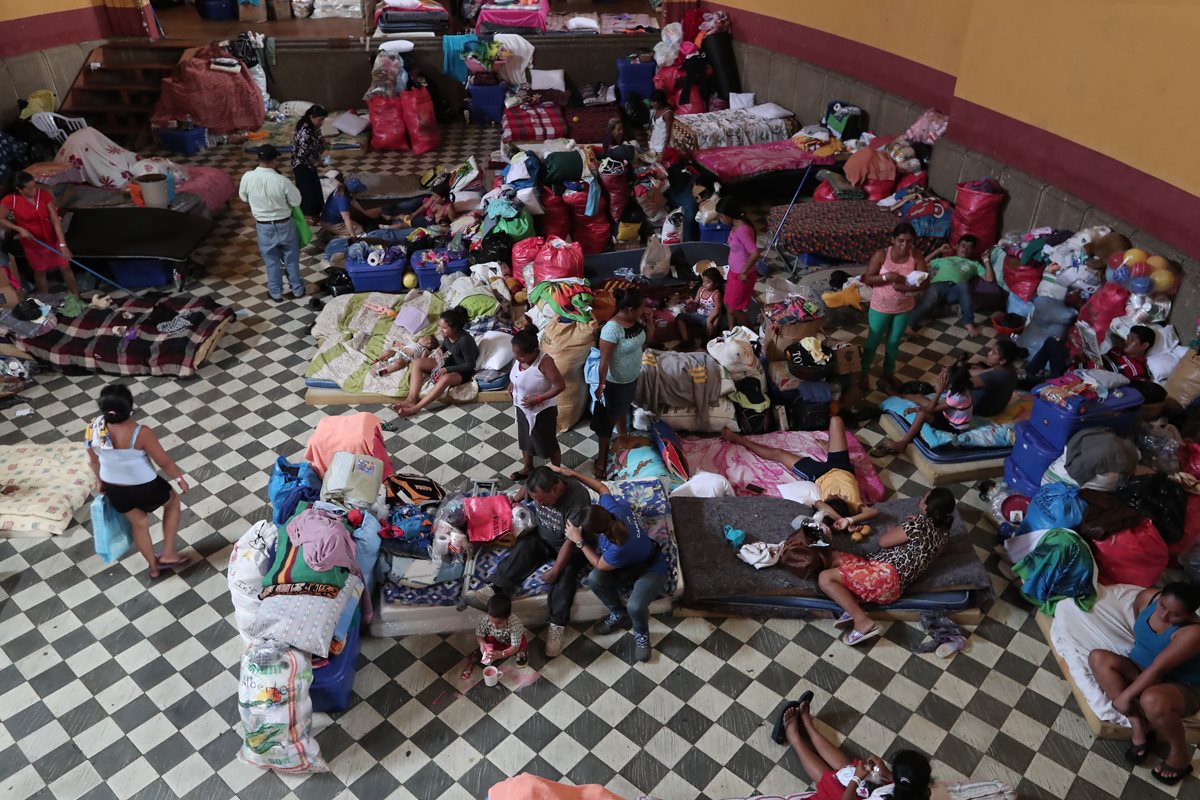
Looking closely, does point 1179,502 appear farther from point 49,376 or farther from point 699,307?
point 49,376

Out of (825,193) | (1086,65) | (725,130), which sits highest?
(1086,65)

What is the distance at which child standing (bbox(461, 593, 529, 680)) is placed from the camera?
4449mm

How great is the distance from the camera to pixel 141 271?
844cm

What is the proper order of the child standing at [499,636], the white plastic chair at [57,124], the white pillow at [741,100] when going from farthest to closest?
the white pillow at [741,100] < the white plastic chair at [57,124] < the child standing at [499,636]

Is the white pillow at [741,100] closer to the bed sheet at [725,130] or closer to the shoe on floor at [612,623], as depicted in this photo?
the bed sheet at [725,130]

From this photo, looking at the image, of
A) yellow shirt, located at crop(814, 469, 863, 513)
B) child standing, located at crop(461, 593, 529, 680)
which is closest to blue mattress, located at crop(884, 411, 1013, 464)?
yellow shirt, located at crop(814, 469, 863, 513)

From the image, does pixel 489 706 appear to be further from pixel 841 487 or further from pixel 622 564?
pixel 841 487

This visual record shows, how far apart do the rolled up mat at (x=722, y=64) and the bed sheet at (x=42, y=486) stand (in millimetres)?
9995

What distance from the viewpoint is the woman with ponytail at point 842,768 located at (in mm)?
3334

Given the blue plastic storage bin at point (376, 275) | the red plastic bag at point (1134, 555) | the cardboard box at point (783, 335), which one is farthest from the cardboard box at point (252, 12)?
the red plastic bag at point (1134, 555)

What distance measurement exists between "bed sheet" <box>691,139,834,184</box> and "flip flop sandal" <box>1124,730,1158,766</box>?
731 centimetres

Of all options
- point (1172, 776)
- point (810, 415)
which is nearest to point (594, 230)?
point (810, 415)

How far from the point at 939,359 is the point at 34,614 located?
6951 millimetres

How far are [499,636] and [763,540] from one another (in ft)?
5.55
